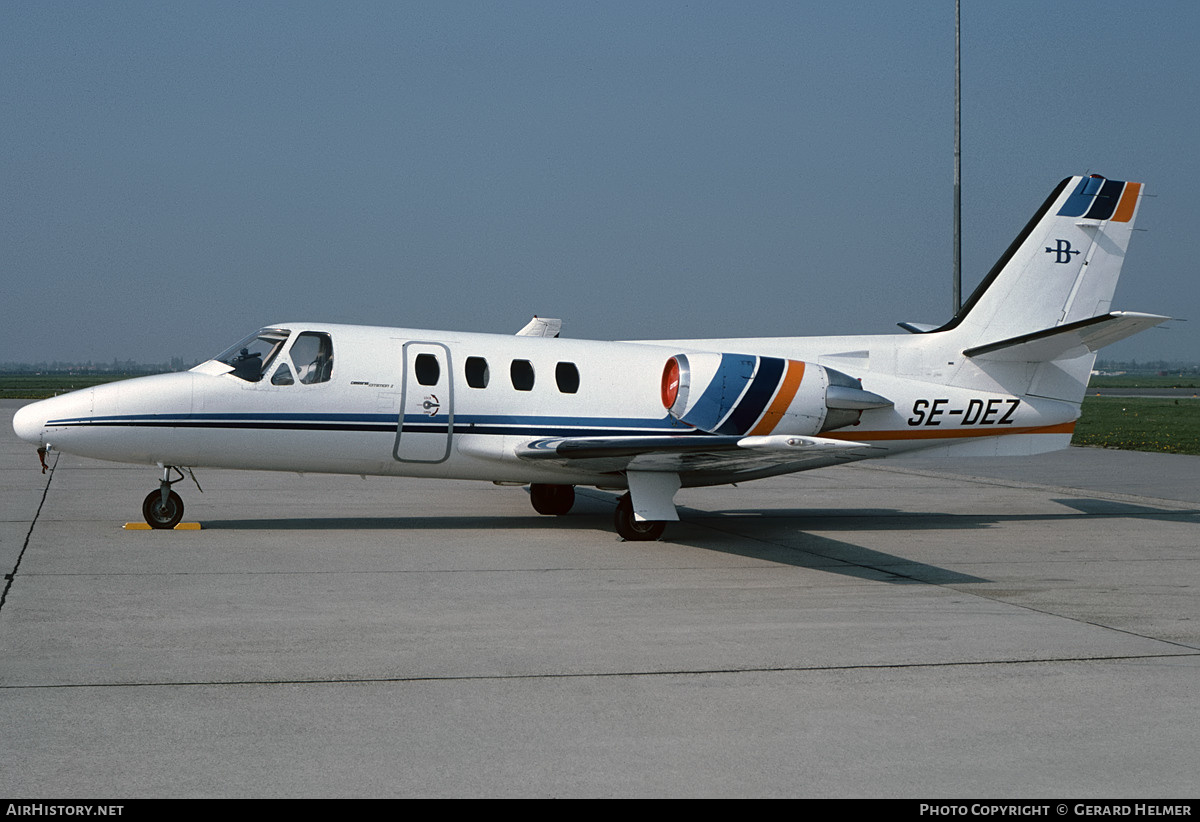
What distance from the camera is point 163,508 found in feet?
44.5

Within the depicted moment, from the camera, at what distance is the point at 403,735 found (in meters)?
5.86

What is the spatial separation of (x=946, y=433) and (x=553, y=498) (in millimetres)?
5421

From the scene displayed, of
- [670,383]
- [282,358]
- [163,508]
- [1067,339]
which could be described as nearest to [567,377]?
[670,383]

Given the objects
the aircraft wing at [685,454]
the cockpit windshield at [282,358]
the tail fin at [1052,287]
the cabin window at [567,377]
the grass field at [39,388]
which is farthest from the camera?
the grass field at [39,388]

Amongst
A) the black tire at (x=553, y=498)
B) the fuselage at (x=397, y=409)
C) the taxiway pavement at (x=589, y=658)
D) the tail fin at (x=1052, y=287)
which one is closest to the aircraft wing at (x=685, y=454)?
the fuselage at (x=397, y=409)

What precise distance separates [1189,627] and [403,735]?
624 centimetres

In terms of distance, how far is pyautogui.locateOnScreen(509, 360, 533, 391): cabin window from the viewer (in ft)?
47.3

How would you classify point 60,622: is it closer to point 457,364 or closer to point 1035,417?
point 457,364

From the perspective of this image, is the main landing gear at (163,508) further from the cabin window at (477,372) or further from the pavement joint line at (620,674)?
the pavement joint line at (620,674)

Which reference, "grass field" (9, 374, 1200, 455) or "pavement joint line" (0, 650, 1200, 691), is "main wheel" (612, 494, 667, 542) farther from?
"grass field" (9, 374, 1200, 455)

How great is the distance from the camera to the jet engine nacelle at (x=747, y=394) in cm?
1462

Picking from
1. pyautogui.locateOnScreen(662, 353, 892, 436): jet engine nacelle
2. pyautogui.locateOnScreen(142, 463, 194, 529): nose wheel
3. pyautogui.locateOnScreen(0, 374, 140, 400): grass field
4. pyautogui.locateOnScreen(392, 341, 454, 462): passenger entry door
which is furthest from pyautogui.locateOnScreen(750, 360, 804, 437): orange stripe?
pyautogui.locateOnScreen(0, 374, 140, 400): grass field

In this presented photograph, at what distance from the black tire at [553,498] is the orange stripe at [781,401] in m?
2.83

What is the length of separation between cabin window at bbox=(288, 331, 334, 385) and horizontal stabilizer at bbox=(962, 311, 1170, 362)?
860cm
